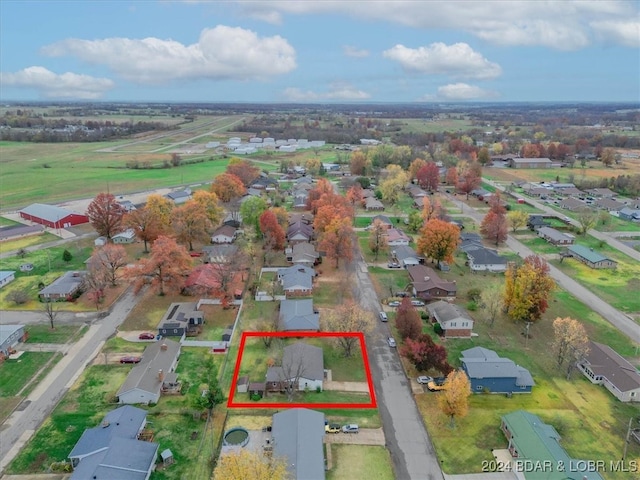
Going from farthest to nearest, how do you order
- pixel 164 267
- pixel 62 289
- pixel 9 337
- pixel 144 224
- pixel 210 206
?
pixel 210 206, pixel 144 224, pixel 62 289, pixel 164 267, pixel 9 337

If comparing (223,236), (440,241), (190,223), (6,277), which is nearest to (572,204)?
(440,241)

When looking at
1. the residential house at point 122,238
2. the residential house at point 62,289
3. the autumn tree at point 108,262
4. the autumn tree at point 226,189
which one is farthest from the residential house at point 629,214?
the residential house at point 62,289

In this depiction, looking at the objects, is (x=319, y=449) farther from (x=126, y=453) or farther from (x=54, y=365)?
(x=54, y=365)

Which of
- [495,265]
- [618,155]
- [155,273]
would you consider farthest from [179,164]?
[618,155]

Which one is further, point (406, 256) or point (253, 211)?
point (253, 211)

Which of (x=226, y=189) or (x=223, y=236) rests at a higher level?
(x=226, y=189)

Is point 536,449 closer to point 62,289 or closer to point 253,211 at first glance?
point 62,289

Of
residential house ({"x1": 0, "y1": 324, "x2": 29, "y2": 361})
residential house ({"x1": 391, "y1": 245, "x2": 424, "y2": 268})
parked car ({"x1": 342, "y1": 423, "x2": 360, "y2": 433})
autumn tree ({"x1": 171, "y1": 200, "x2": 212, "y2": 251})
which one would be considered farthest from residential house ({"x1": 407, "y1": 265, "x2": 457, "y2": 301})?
residential house ({"x1": 0, "y1": 324, "x2": 29, "y2": 361})
